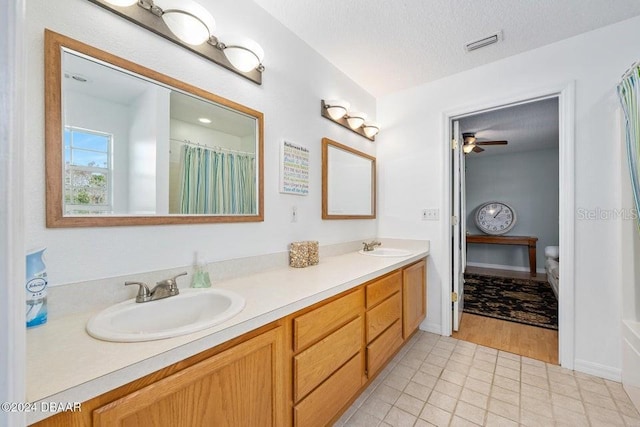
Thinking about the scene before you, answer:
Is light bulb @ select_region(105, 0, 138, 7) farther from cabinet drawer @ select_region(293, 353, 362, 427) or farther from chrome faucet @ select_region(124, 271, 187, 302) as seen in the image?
cabinet drawer @ select_region(293, 353, 362, 427)

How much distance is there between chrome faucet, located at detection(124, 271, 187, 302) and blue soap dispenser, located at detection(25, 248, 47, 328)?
222mm

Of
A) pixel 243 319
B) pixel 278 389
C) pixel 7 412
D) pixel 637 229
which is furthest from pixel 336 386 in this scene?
pixel 637 229

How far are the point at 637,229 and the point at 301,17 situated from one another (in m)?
2.45

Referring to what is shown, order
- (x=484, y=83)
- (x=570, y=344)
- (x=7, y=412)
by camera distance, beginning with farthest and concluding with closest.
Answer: (x=484, y=83) → (x=570, y=344) → (x=7, y=412)

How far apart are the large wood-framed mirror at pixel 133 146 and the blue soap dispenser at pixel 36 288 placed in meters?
0.14

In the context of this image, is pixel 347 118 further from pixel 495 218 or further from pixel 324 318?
pixel 495 218

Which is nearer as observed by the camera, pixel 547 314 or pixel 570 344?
pixel 570 344

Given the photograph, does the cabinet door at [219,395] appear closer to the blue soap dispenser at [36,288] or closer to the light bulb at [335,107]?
the blue soap dispenser at [36,288]

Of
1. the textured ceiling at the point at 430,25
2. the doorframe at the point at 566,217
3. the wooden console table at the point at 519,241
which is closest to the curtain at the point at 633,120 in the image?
the doorframe at the point at 566,217

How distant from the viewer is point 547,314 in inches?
111

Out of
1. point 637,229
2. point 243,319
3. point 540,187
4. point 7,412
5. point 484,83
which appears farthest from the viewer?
point 540,187

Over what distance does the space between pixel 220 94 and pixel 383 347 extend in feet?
5.87

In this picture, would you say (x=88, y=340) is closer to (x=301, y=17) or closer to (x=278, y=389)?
(x=278, y=389)

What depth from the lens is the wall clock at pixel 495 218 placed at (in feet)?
16.3
